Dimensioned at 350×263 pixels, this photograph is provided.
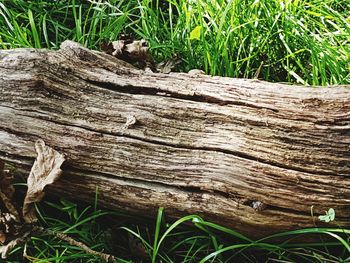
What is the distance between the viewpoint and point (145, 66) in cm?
272

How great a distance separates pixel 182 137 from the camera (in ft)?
6.97

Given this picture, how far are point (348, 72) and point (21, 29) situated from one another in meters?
1.89

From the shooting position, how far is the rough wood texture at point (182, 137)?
199 centimetres

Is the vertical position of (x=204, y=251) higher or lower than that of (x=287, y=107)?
lower

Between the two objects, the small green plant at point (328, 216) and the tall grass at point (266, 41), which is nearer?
the small green plant at point (328, 216)

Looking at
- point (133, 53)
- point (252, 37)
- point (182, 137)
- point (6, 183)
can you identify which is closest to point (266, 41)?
point (252, 37)

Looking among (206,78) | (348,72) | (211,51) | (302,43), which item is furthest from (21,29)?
(348,72)

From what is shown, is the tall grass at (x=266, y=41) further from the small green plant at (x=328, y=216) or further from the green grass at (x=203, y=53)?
the small green plant at (x=328, y=216)

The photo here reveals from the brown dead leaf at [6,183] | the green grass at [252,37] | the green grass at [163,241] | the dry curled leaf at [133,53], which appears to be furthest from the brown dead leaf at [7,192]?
the green grass at [252,37]

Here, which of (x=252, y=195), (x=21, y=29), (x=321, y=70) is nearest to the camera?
(x=252, y=195)

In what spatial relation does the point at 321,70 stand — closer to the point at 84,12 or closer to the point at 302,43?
the point at 302,43

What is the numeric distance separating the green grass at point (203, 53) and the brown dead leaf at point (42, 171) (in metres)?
0.15

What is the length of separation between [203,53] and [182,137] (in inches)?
31.0

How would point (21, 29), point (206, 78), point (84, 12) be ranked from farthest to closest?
1. point (84, 12)
2. point (21, 29)
3. point (206, 78)
